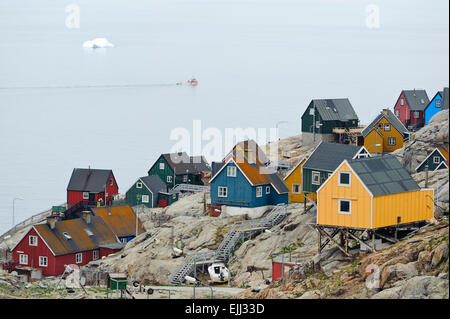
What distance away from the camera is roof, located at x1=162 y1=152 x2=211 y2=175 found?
10181 cm

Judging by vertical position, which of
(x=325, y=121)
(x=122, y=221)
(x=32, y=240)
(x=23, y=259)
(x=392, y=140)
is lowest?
(x=23, y=259)

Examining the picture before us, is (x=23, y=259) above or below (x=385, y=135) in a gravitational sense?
below

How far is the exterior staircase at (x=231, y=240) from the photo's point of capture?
58219mm

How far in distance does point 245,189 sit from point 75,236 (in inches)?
555

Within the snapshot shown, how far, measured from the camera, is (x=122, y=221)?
7900 centimetres

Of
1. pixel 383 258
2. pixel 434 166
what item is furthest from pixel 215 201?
pixel 383 258

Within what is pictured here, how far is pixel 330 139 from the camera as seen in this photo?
9906 cm

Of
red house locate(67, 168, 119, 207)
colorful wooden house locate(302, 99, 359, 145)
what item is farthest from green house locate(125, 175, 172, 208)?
colorful wooden house locate(302, 99, 359, 145)

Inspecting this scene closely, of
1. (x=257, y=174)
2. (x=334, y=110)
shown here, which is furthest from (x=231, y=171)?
(x=334, y=110)

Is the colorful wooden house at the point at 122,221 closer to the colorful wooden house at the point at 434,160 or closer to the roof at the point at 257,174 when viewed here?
the roof at the point at 257,174

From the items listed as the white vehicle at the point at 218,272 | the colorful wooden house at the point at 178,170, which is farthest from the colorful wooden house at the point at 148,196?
the white vehicle at the point at 218,272

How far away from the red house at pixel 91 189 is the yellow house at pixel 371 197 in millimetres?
51497

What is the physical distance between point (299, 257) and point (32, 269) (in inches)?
1019

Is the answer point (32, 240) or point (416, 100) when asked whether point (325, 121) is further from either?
point (32, 240)
